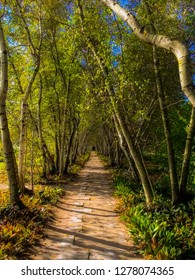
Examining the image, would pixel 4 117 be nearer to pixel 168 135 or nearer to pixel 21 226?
pixel 21 226

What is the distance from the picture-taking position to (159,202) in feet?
29.4

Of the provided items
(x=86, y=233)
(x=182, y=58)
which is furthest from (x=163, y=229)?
(x=182, y=58)

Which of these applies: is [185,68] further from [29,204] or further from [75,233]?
[29,204]

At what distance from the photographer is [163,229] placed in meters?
6.61

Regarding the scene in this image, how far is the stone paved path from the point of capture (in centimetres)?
601

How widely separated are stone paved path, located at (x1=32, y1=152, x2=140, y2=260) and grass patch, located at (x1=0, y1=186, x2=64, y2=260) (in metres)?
0.30

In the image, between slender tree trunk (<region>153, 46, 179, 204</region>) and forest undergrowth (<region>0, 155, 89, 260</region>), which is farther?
slender tree trunk (<region>153, 46, 179, 204</region>)

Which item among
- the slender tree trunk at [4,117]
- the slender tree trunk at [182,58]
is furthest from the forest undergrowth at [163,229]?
the slender tree trunk at [182,58]

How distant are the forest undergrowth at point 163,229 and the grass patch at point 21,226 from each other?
96.3 inches

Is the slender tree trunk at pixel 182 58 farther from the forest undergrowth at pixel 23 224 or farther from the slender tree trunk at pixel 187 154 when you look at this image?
the slender tree trunk at pixel 187 154

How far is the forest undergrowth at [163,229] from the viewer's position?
5.71 meters

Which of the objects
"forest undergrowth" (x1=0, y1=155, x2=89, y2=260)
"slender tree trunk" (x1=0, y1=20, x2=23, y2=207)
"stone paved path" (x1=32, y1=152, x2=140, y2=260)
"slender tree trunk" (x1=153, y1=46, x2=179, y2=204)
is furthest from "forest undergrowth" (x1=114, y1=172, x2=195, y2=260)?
"slender tree trunk" (x1=0, y1=20, x2=23, y2=207)

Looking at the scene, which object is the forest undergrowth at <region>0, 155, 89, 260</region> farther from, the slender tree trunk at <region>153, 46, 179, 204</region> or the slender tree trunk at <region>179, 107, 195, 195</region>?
the slender tree trunk at <region>179, 107, 195, 195</region>
